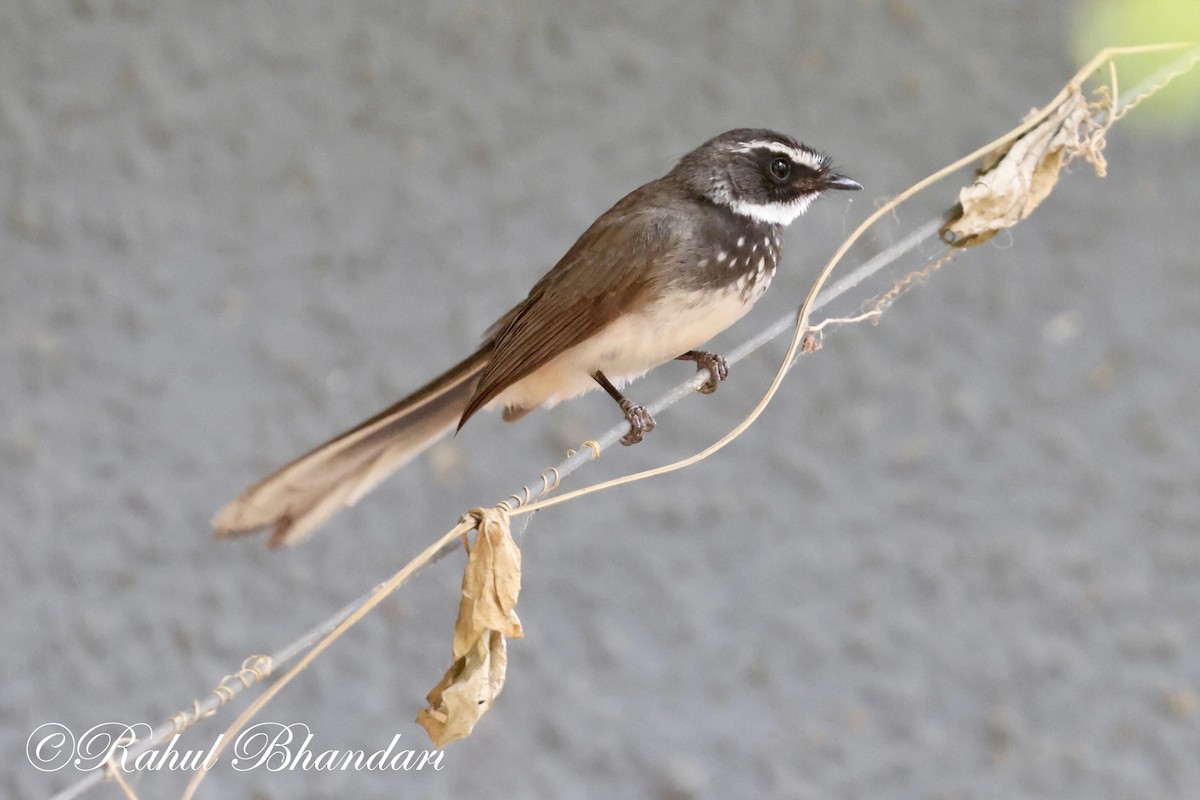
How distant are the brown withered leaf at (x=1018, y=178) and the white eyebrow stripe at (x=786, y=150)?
180 mm

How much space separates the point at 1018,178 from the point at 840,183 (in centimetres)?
18

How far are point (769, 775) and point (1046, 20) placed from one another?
3.71 feet

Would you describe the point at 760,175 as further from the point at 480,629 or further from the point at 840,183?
the point at 480,629

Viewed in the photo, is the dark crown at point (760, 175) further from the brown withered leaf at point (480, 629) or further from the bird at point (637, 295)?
the brown withered leaf at point (480, 629)

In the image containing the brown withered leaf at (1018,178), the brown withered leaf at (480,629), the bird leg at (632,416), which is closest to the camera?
the brown withered leaf at (480,629)

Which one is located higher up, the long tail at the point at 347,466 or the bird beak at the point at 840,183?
the long tail at the point at 347,466

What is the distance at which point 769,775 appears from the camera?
Result: 1.78 metres

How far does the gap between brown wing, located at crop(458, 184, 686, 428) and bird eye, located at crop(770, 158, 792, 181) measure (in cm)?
A: 9

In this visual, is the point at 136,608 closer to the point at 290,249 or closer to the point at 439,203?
the point at 290,249

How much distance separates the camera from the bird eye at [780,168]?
993 mm

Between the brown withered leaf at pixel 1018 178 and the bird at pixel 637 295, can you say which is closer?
the brown withered leaf at pixel 1018 178

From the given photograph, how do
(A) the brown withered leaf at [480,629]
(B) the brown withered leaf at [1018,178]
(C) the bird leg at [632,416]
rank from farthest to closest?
1. (C) the bird leg at [632,416]
2. (B) the brown withered leaf at [1018,178]
3. (A) the brown withered leaf at [480,629]

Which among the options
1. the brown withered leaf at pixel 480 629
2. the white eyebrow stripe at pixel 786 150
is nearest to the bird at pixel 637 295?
the white eyebrow stripe at pixel 786 150

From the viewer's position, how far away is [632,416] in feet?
3.18
